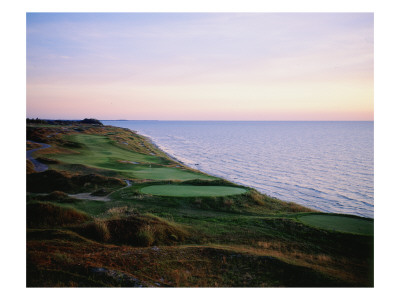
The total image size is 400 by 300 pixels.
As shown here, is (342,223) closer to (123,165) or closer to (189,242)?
(189,242)

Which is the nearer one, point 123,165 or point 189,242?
point 189,242

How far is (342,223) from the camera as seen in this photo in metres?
12.0

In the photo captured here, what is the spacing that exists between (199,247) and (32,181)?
13.2 m

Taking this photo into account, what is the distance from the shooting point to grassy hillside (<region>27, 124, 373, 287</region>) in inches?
287

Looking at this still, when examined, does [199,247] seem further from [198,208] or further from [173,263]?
[198,208]

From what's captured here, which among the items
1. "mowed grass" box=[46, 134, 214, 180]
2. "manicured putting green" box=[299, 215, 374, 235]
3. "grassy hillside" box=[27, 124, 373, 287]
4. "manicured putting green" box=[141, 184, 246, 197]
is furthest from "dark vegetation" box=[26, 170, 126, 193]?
"manicured putting green" box=[299, 215, 374, 235]

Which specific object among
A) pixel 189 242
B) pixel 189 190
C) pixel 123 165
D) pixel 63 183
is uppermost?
pixel 123 165

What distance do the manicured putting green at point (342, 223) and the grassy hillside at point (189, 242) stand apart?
38 mm

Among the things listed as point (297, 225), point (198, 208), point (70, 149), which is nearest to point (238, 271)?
point (297, 225)

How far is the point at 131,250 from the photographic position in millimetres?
8539

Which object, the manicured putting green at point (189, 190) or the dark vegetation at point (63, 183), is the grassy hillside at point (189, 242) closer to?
the manicured putting green at point (189, 190)

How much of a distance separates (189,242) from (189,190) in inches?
268

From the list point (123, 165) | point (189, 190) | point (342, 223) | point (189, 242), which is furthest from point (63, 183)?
point (342, 223)

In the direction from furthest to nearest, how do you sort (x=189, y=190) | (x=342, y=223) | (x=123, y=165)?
(x=123, y=165) → (x=189, y=190) → (x=342, y=223)
